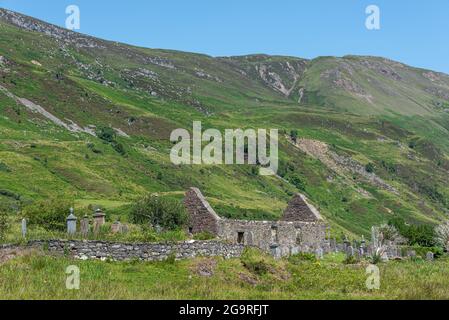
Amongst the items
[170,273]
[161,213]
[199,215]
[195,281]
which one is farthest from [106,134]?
[195,281]

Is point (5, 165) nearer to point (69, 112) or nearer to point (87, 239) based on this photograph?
point (69, 112)

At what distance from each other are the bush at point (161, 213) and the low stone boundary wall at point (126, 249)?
15868 millimetres

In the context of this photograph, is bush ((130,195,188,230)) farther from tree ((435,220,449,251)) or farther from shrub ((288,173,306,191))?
shrub ((288,173,306,191))

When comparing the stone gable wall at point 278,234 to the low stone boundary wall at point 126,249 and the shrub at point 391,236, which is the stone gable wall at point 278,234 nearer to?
the low stone boundary wall at point 126,249

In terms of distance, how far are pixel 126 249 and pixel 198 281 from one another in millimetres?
4198

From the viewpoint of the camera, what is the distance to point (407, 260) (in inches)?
2045

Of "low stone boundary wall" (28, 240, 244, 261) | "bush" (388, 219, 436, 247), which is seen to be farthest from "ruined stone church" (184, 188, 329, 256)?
"bush" (388, 219, 436, 247)

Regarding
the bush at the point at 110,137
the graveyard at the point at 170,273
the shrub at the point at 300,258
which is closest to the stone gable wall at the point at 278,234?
the shrub at the point at 300,258

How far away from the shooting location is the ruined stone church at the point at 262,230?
44612mm

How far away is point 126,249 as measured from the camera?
2955 centimetres

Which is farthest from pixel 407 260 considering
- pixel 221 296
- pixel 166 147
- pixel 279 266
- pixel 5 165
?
Answer: pixel 166 147

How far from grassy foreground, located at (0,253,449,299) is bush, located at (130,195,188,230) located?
55.1 ft

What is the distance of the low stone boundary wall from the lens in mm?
28547

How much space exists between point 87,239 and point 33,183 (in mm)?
92428
